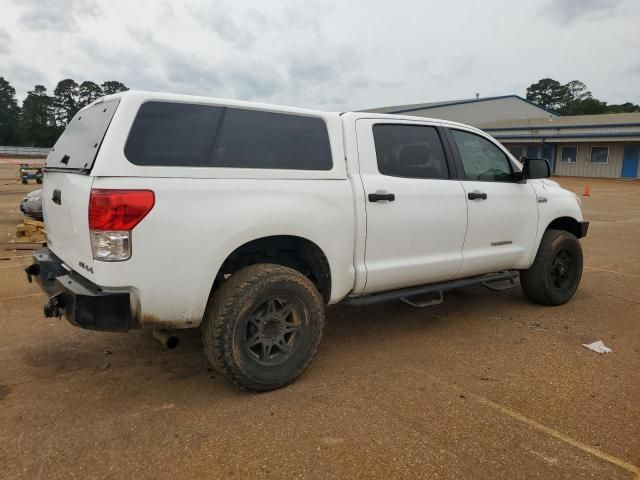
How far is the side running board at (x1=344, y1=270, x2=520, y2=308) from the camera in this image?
385 centimetres

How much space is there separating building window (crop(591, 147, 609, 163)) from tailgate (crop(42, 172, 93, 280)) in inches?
1432

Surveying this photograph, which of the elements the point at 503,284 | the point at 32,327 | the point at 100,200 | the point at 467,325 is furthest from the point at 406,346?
the point at 32,327

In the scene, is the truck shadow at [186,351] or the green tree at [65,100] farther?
the green tree at [65,100]

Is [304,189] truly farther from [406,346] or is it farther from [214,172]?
[406,346]

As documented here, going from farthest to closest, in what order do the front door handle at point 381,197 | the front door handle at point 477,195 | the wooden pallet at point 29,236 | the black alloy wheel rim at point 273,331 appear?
the wooden pallet at point 29,236
the front door handle at point 477,195
the front door handle at point 381,197
the black alloy wheel rim at point 273,331

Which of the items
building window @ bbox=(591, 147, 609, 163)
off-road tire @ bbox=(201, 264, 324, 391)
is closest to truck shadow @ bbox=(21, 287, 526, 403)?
off-road tire @ bbox=(201, 264, 324, 391)

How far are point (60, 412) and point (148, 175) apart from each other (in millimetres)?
1537

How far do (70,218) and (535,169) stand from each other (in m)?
3.97

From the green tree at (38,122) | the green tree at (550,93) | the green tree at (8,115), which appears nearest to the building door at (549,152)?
the green tree at (550,93)

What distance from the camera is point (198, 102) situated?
122 inches

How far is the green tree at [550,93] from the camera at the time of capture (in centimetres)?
7938

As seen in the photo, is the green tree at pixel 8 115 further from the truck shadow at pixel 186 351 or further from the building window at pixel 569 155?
the truck shadow at pixel 186 351

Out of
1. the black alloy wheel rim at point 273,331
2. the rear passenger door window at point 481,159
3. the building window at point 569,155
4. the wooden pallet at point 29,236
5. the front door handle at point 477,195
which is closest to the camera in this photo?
A: the black alloy wheel rim at point 273,331

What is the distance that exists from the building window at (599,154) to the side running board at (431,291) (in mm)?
33112
